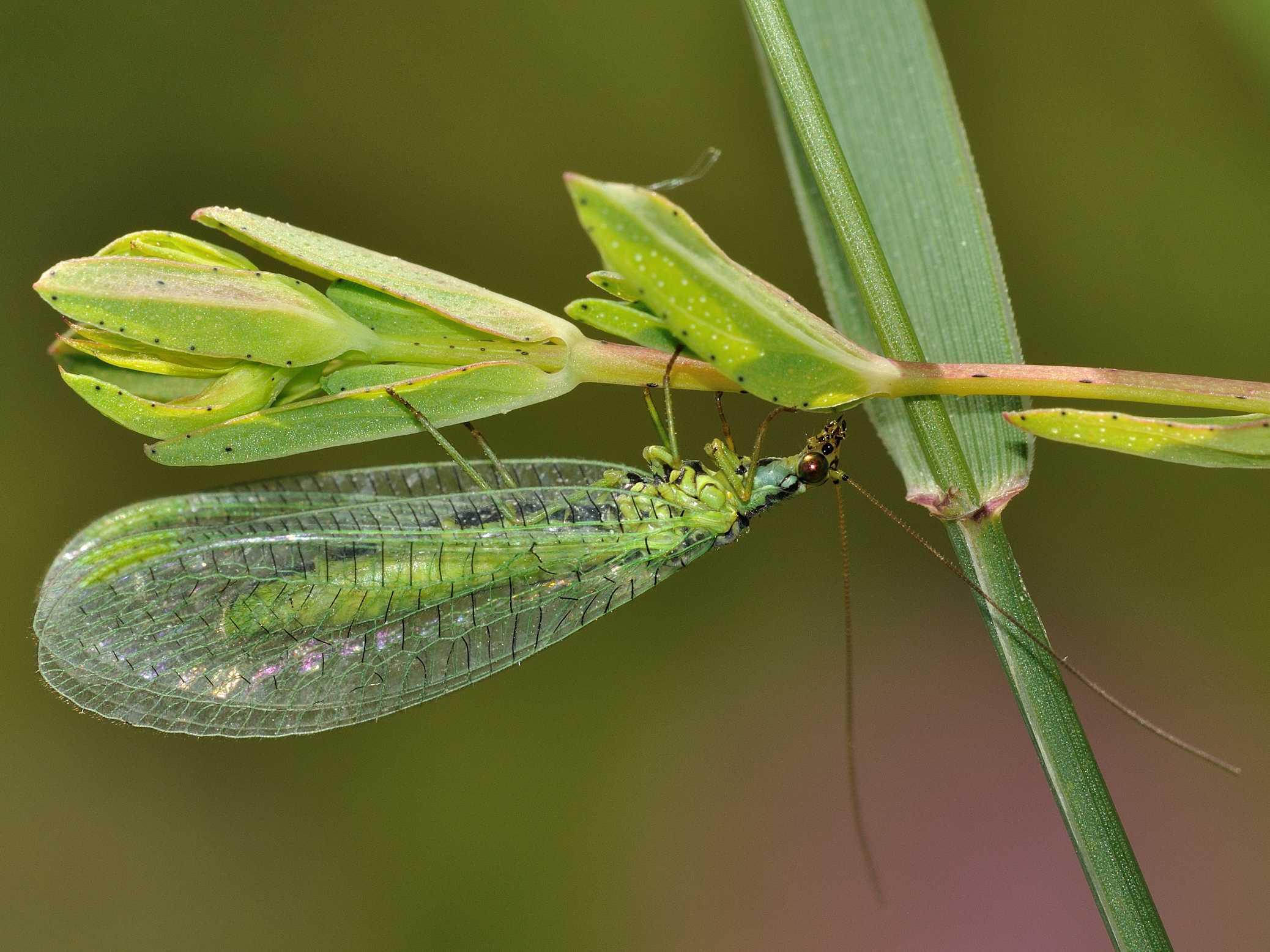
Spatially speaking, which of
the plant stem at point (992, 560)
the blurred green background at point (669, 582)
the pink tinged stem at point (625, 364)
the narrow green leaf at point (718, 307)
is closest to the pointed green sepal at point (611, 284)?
the narrow green leaf at point (718, 307)

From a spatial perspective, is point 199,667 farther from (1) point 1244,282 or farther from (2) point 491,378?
(1) point 1244,282

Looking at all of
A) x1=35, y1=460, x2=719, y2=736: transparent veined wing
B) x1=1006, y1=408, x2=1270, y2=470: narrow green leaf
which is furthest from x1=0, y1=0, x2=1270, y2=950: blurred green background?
x1=1006, y1=408, x2=1270, y2=470: narrow green leaf

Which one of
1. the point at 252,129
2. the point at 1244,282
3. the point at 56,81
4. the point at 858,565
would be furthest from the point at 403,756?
the point at 1244,282

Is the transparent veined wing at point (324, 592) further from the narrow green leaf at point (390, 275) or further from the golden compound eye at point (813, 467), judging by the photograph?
the narrow green leaf at point (390, 275)

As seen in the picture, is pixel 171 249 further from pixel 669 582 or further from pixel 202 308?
pixel 669 582

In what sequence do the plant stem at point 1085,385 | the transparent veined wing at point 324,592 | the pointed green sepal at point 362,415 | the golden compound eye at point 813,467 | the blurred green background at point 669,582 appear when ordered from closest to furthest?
the plant stem at point 1085,385 < the pointed green sepal at point 362,415 < the transparent veined wing at point 324,592 < the golden compound eye at point 813,467 < the blurred green background at point 669,582

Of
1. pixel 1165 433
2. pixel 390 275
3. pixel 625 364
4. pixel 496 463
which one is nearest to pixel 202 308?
pixel 390 275
